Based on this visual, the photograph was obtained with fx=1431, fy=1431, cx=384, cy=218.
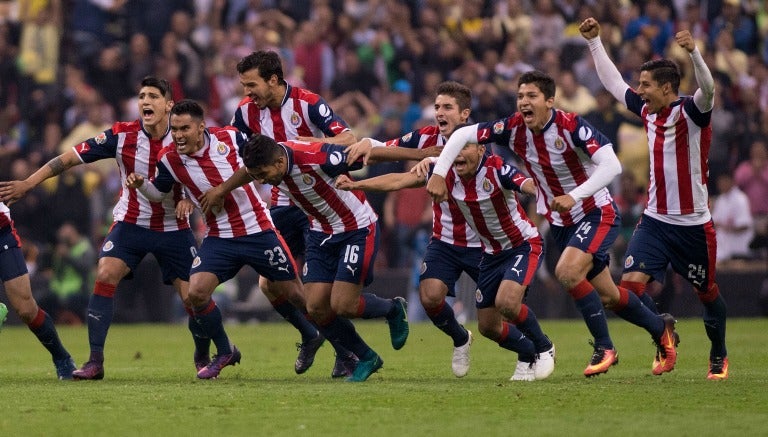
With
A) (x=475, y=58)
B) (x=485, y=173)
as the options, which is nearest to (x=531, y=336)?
(x=485, y=173)

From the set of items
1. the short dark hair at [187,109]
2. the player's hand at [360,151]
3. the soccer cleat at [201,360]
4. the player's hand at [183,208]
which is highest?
the short dark hair at [187,109]

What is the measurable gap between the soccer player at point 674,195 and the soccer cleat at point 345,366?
225cm

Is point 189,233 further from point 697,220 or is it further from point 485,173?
point 697,220

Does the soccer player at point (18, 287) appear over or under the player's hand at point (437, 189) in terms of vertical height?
under

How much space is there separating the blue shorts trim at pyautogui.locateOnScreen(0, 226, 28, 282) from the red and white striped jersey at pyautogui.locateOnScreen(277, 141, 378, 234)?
219 centimetres

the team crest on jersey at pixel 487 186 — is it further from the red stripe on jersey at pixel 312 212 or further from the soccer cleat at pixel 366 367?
the soccer cleat at pixel 366 367

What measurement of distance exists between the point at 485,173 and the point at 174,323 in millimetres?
11281

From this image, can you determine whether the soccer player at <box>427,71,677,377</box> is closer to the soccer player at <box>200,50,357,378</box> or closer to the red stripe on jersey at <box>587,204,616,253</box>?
the red stripe on jersey at <box>587,204,616,253</box>

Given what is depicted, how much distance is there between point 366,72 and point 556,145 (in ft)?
36.2

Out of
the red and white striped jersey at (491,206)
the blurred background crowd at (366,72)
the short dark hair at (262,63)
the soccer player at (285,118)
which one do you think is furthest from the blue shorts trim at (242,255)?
the blurred background crowd at (366,72)

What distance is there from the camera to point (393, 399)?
9.45 meters

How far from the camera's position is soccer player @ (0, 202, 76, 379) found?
37.3 feet

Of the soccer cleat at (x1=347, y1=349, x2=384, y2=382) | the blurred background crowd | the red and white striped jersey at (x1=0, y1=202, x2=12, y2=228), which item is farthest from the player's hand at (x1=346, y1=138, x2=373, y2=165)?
the blurred background crowd

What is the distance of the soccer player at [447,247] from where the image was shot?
36.6ft
